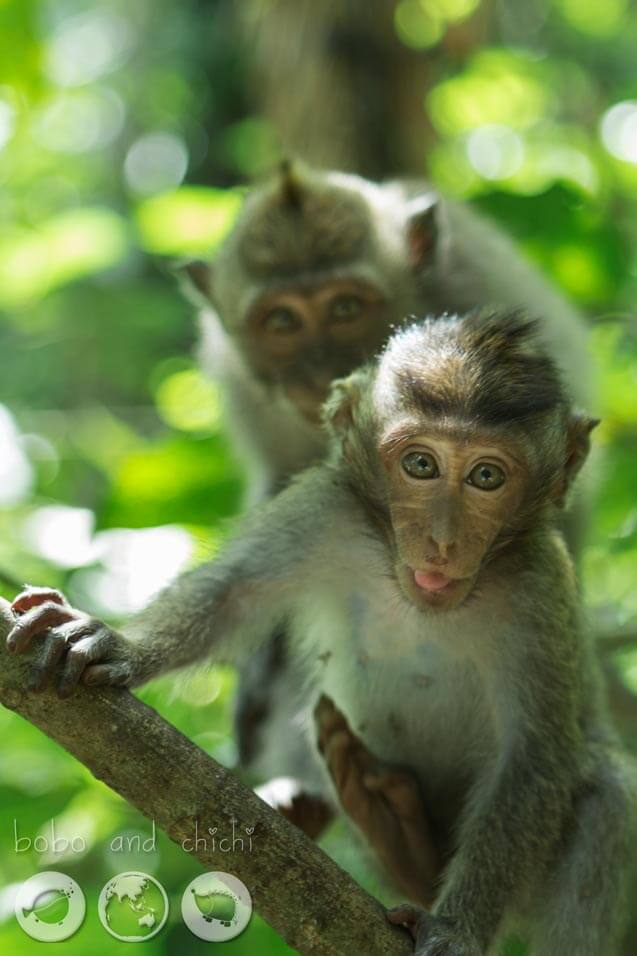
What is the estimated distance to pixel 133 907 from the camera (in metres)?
4.04

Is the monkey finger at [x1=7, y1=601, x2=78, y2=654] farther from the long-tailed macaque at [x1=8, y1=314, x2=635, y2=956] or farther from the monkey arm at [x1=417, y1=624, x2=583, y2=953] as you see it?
the monkey arm at [x1=417, y1=624, x2=583, y2=953]

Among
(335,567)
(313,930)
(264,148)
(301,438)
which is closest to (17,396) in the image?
(264,148)

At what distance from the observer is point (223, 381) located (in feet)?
23.9

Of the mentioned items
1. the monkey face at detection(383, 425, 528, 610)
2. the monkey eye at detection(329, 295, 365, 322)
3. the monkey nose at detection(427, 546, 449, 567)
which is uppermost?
the monkey eye at detection(329, 295, 365, 322)

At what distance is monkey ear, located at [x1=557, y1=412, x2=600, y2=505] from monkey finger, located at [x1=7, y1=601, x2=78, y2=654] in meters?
1.74

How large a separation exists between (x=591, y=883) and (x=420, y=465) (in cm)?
154

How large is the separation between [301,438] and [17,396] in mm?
3996

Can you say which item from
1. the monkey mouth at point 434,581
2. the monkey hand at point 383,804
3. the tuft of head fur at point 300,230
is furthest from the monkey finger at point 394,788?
the tuft of head fur at point 300,230

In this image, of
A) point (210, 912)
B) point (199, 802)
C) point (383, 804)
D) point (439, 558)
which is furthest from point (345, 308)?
point (199, 802)

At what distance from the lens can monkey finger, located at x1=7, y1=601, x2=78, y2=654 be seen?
341 cm

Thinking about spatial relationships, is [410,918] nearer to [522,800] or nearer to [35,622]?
[522,800]

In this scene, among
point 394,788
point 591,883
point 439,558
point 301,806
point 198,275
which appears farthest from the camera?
point 198,275

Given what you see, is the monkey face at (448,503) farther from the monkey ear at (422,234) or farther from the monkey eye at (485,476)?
the monkey ear at (422,234)

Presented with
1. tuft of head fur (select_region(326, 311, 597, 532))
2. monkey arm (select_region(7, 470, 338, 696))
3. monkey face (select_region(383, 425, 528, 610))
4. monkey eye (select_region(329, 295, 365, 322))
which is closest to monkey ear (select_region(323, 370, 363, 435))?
tuft of head fur (select_region(326, 311, 597, 532))
